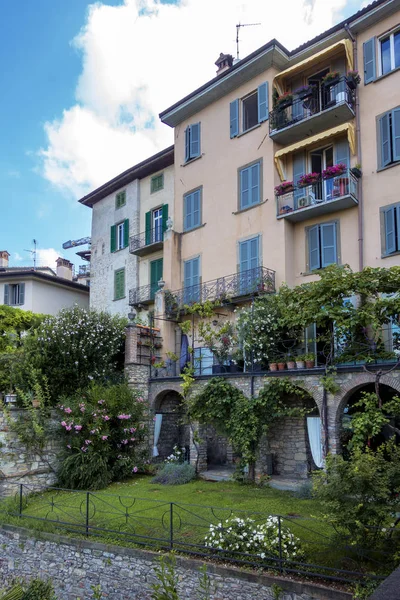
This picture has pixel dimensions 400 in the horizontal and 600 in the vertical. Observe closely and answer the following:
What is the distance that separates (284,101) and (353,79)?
2.60m

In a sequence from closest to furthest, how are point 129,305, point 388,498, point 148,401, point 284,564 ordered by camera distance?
point 388,498, point 284,564, point 148,401, point 129,305

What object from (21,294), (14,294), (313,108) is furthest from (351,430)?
(14,294)

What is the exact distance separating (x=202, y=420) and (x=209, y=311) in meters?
4.34

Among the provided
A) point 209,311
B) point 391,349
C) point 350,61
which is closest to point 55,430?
point 209,311

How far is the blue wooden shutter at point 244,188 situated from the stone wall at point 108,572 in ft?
43.7

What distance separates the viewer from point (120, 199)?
26.6 metres

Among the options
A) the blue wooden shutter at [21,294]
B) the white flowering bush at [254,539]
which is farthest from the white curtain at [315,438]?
the blue wooden shutter at [21,294]

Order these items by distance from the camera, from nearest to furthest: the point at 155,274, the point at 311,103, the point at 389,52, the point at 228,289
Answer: the point at 389,52
the point at 311,103
the point at 228,289
the point at 155,274

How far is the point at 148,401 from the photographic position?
18734mm

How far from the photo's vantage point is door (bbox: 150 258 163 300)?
23188 millimetres

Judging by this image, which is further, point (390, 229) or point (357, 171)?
point (357, 171)

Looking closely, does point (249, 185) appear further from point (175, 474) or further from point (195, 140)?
point (175, 474)

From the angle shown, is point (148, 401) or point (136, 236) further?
point (136, 236)

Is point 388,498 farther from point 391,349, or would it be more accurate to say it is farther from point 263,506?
point 391,349
